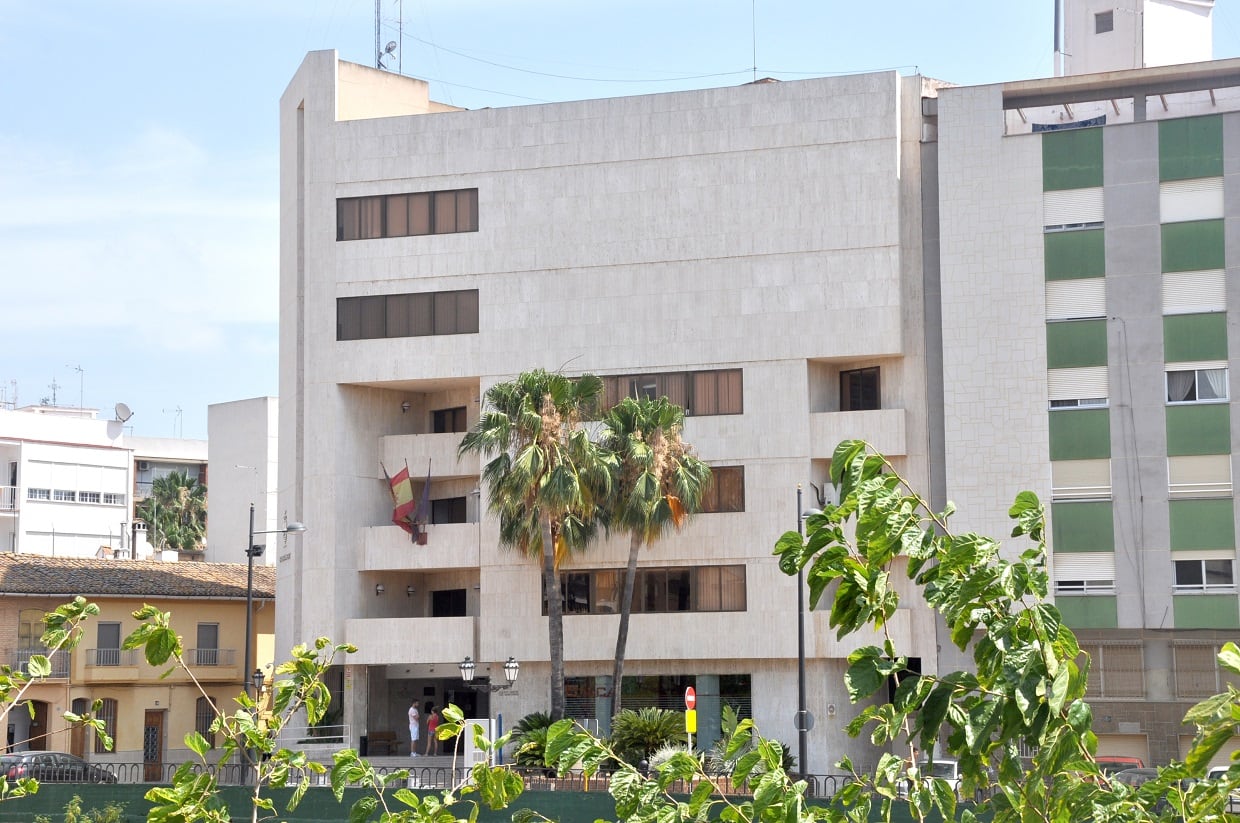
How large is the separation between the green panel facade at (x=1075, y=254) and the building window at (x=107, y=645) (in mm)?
33991

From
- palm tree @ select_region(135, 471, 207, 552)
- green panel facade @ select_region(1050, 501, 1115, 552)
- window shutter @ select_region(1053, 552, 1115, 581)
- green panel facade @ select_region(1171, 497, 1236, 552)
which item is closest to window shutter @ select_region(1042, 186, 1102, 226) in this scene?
green panel facade @ select_region(1050, 501, 1115, 552)

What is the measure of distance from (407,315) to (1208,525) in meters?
24.3

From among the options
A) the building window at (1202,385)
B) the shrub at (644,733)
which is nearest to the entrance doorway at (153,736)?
the shrub at (644,733)

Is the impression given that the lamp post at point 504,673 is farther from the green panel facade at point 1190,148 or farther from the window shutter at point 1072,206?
the green panel facade at point 1190,148

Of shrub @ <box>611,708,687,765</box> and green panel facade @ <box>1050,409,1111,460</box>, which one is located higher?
green panel facade @ <box>1050,409,1111,460</box>

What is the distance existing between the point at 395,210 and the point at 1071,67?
22058 mm

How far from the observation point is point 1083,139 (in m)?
46.8

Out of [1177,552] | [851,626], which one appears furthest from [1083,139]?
[851,626]

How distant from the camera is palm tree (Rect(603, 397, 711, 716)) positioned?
1873 inches

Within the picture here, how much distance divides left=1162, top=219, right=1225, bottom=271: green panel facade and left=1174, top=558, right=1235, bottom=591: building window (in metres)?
8.00

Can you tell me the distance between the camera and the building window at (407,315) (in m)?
51.9

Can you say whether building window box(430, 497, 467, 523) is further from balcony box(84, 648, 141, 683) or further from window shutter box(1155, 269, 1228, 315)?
window shutter box(1155, 269, 1228, 315)

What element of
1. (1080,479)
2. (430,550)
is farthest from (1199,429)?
(430,550)

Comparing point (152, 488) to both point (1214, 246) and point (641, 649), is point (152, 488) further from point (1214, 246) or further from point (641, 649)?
point (1214, 246)
